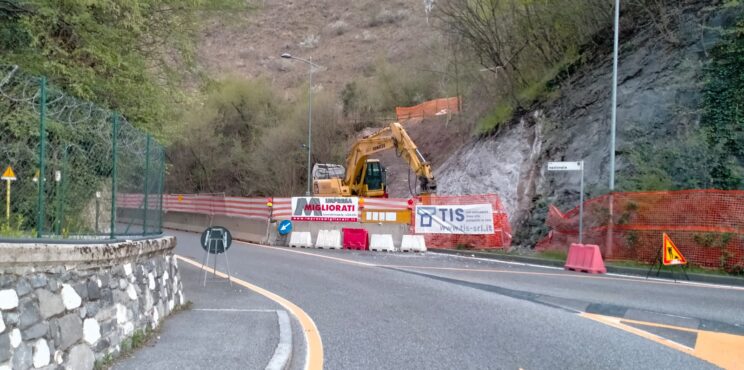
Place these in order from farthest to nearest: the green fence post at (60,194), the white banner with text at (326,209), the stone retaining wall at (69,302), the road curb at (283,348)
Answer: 1. the white banner with text at (326,209)
2. the road curb at (283,348)
3. the green fence post at (60,194)
4. the stone retaining wall at (69,302)

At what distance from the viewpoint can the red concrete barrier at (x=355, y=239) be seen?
75.9 feet

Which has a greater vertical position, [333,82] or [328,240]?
[333,82]

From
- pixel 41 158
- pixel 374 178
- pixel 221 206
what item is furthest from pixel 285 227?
pixel 41 158

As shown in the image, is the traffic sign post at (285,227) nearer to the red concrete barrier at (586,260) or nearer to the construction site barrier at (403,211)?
the construction site barrier at (403,211)

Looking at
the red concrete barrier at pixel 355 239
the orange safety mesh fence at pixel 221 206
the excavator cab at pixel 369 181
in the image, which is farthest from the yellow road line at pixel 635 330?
the excavator cab at pixel 369 181

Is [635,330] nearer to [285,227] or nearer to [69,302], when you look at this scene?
[69,302]

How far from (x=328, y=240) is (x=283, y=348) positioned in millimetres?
16671

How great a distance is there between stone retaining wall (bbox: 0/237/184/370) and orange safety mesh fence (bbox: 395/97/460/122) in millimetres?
38822

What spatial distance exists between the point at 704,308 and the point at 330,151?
124ft

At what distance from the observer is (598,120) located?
23.7m

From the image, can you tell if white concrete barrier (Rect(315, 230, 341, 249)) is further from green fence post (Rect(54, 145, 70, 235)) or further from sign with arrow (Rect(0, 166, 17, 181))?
sign with arrow (Rect(0, 166, 17, 181))

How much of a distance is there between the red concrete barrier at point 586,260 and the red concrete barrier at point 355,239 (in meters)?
8.10

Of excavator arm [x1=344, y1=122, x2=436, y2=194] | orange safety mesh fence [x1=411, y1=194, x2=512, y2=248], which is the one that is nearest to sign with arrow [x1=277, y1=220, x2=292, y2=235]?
orange safety mesh fence [x1=411, y1=194, x2=512, y2=248]

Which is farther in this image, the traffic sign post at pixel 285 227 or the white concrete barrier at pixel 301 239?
the traffic sign post at pixel 285 227
